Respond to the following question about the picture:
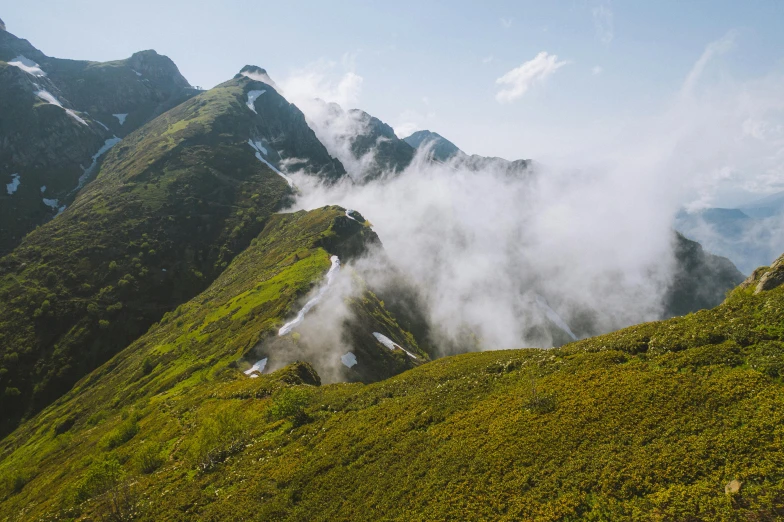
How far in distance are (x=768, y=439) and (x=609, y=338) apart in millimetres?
17457

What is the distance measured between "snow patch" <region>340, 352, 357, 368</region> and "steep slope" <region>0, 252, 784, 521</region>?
38.6 metres

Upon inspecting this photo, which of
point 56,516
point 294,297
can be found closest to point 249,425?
point 56,516

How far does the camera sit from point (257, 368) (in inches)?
3073

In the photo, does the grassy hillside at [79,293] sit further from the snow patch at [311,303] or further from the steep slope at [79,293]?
the snow patch at [311,303]

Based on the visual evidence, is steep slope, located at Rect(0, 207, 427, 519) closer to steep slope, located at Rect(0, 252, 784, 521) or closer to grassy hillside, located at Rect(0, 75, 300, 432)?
steep slope, located at Rect(0, 252, 784, 521)

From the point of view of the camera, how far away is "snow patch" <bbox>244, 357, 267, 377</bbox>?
250ft

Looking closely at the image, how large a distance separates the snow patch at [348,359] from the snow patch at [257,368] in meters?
Answer: 17.5

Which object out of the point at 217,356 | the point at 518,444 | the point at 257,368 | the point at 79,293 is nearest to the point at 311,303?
the point at 217,356

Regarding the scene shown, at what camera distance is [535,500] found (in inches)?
799

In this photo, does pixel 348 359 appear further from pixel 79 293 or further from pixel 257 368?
pixel 79 293

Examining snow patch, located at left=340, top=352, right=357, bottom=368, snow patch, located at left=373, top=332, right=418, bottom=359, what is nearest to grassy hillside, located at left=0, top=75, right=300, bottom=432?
snow patch, located at left=373, top=332, right=418, bottom=359

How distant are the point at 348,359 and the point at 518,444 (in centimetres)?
6750

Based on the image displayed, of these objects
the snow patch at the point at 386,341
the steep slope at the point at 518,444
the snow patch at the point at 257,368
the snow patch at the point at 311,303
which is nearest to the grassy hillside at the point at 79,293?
the snow patch at the point at 311,303

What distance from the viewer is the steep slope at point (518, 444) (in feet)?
61.7
